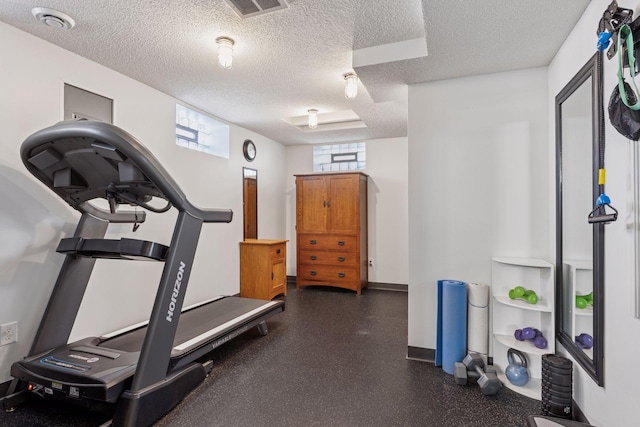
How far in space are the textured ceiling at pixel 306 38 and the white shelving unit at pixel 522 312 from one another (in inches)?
61.8

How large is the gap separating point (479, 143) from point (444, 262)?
1044 millimetres

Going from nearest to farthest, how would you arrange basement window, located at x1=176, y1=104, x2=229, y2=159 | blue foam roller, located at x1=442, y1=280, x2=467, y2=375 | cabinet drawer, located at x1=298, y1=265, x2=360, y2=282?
blue foam roller, located at x1=442, y1=280, x2=467, y2=375
basement window, located at x1=176, y1=104, x2=229, y2=159
cabinet drawer, located at x1=298, y1=265, x2=360, y2=282

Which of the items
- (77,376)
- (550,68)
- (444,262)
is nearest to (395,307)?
(444,262)

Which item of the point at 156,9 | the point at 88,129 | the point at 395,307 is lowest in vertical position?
the point at 395,307

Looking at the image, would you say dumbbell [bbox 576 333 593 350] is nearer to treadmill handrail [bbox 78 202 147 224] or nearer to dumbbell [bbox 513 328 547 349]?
dumbbell [bbox 513 328 547 349]

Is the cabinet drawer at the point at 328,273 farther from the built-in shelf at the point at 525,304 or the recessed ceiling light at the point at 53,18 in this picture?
the recessed ceiling light at the point at 53,18

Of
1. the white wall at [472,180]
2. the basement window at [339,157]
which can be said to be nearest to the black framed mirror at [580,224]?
the white wall at [472,180]

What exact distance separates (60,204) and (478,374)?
3420 millimetres

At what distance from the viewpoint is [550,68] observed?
245cm

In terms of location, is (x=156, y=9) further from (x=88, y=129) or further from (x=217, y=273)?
(x=217, y=273)

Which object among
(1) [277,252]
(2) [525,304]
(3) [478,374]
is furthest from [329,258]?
(2) [525,304]

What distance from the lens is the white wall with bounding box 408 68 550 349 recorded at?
100.0 inches

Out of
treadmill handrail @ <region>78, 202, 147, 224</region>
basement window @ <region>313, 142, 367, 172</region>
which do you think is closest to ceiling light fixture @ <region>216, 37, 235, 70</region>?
treadmill handrail @ <region>78, 202, 147, 224</region>

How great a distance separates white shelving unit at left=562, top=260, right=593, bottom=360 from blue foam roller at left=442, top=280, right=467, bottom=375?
66 cm
